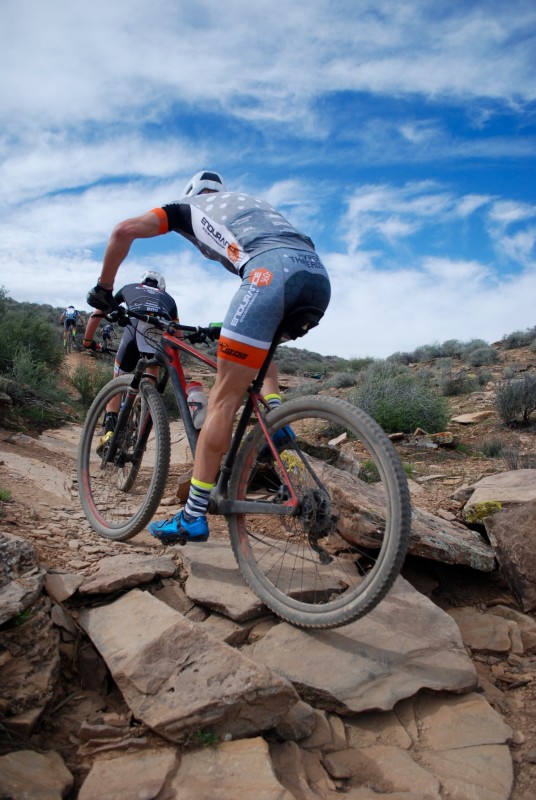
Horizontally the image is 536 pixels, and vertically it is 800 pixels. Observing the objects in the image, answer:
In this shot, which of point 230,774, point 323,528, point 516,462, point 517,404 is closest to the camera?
point 230,774

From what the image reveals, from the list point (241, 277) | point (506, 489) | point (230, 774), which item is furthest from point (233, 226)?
point (506, 489)

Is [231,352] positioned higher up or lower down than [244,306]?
lower down

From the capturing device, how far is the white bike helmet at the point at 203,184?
10.4ft

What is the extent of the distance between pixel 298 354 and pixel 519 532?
31537mm

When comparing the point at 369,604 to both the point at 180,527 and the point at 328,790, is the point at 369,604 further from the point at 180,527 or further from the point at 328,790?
the point at 180,527

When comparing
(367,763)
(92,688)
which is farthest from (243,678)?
(92,688)

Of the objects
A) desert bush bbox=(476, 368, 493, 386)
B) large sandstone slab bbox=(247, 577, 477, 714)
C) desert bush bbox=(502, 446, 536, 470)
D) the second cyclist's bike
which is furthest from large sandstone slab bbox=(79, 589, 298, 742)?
desert bush bbox=(476, 368, 493, 386)

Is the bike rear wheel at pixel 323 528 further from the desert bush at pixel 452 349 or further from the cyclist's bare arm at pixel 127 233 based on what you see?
the desert bush at pixel 452 349

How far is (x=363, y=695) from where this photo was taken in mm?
2311

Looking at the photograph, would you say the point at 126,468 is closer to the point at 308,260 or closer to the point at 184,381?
the point at 184,381

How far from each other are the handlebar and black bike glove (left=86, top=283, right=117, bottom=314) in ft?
0.17

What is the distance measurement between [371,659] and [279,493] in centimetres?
86

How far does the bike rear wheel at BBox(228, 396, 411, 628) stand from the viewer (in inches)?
89.7

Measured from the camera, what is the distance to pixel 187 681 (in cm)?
210
